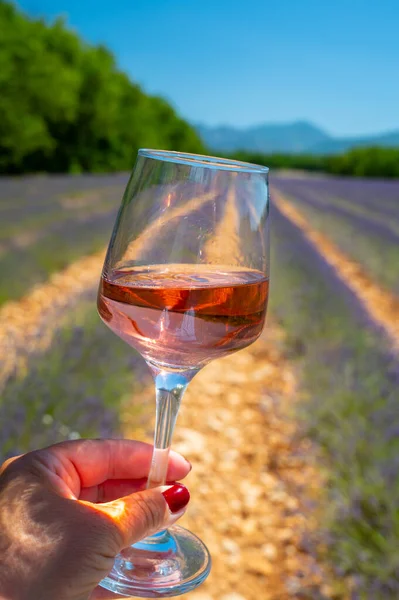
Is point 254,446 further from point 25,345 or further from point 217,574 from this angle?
point 25,345

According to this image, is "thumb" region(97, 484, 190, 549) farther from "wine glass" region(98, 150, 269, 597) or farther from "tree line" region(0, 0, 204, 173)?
"tree line" region(0, 0, 204, 173)

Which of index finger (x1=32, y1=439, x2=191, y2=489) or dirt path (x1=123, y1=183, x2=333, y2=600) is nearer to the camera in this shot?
index finger (x1=32, y1=439, x2=191, y2=489)

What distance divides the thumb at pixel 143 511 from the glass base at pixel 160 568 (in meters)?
0.13

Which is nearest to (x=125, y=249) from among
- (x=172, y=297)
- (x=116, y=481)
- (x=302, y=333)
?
(x=172, y=297)

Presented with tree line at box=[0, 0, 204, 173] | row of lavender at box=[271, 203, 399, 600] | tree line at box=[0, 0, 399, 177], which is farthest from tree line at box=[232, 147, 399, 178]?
row of lavender at box=[271, 203, 399, 600]

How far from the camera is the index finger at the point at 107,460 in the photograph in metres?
1.25

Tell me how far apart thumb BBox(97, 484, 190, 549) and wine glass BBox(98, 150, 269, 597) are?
39mm

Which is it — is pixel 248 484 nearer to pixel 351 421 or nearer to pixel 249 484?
pixel 249 484

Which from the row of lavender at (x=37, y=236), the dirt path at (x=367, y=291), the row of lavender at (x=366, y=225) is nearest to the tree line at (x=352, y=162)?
the row of lavender at (x=366, y=225)

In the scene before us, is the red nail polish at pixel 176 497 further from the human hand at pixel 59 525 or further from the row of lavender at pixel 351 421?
the row of lavender at pixel 351 421

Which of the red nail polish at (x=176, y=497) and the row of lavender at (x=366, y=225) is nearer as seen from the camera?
the red nail polish at (x=176, y=497)

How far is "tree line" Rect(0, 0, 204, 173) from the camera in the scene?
88.3 ft

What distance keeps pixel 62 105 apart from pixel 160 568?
31.1 m

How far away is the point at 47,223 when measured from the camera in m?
9.96
